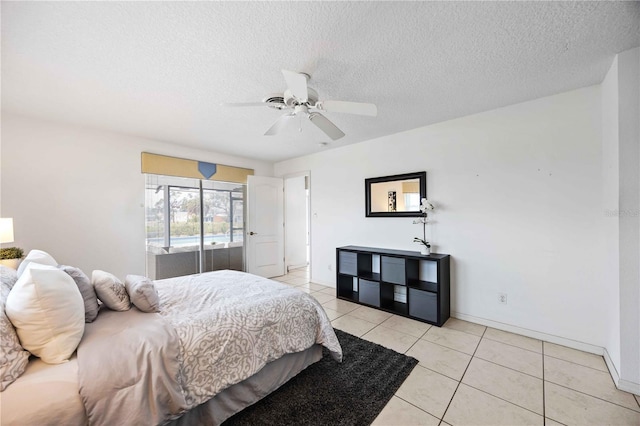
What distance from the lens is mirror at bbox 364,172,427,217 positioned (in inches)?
138

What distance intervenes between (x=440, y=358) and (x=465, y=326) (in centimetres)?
87

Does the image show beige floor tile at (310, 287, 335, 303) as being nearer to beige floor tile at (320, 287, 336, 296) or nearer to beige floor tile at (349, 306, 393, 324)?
beige floor tile at (320, 287, 336, 296)

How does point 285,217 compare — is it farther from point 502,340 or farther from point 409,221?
point 502,340

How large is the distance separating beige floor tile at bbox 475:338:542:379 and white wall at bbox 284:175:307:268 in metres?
4.08

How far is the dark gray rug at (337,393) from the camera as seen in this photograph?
164 cm

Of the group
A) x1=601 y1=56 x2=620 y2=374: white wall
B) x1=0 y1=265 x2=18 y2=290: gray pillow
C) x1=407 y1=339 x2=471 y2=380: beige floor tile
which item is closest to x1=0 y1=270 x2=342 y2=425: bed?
x1=0 y1=265 x2=18 y2=290: gray pillow

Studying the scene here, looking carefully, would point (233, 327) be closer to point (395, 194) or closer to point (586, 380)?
point (586, 380)

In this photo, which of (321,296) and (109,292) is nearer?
(109,292)

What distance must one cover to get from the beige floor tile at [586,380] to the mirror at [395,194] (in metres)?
1.95

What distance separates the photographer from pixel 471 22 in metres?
1.59

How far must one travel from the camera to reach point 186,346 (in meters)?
1.48

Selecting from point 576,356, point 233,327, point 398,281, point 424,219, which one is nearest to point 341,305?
point 398,281

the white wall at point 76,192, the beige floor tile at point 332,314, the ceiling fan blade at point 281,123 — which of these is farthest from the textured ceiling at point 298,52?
the beige floor tile at point 332,314

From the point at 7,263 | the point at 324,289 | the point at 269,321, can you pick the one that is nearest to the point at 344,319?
the point at 324,289
